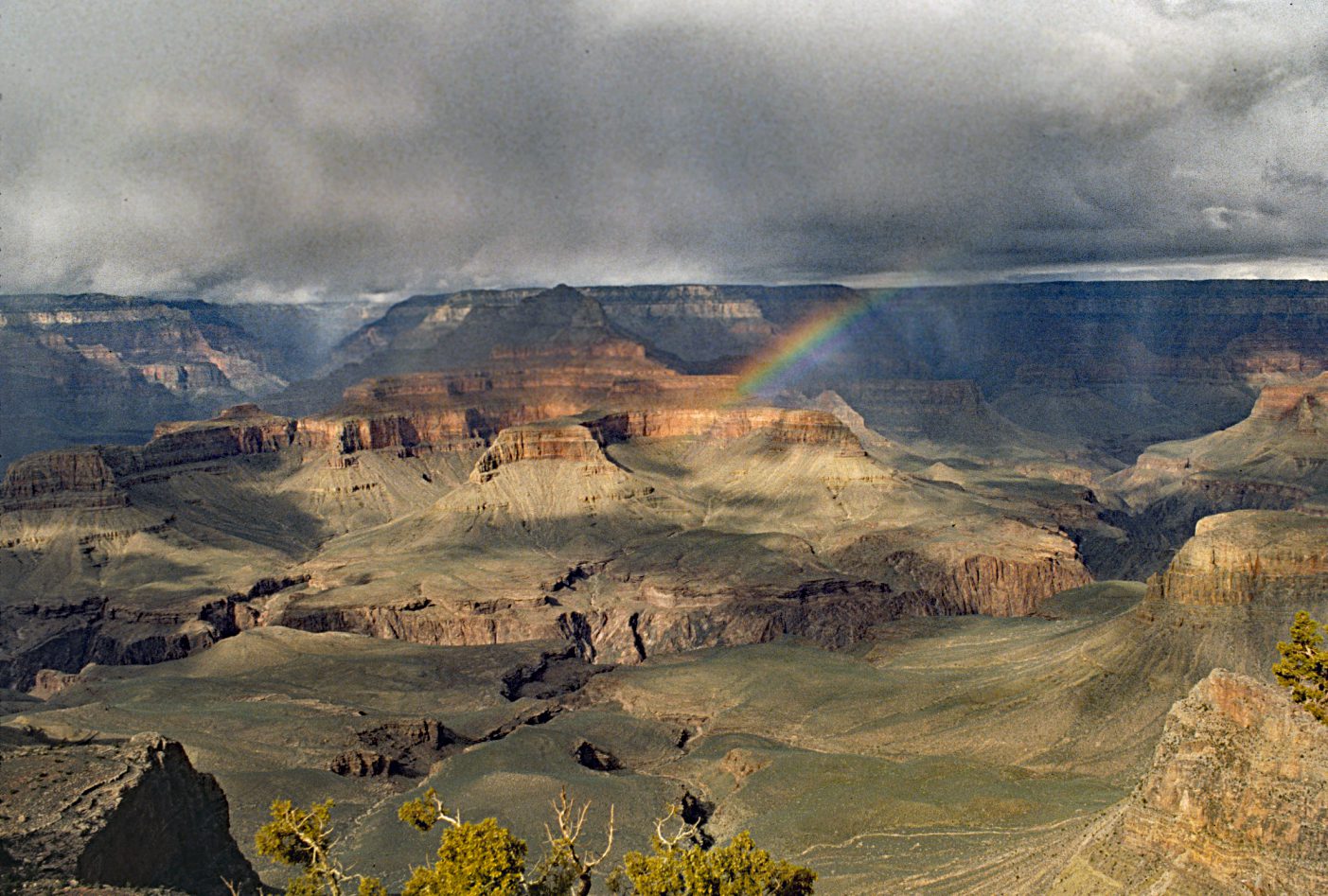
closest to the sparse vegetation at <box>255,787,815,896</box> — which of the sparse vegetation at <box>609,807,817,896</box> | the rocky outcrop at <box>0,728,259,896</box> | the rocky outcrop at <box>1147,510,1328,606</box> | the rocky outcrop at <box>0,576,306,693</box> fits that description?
the sparse vegetation at <box>609,807,817,896</box>

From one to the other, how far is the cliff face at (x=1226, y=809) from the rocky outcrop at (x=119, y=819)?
44304mm

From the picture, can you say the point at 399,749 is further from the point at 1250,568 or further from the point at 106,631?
the point at 106,631

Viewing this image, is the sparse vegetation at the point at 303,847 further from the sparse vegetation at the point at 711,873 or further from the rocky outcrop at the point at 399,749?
the rocky outcrop at the point at 399,749

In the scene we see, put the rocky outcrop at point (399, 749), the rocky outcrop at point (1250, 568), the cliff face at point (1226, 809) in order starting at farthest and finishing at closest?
the rocky outcrop at point (399, 749) < the rocky outcrop at point (1250, 568) < the cliff face at point (1226, 809)

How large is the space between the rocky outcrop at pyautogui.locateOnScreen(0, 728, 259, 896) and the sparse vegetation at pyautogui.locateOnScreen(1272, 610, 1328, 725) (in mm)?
51298

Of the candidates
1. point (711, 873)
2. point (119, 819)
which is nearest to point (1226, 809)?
point (711, 873)

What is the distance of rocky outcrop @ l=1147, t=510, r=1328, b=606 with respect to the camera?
102 metres

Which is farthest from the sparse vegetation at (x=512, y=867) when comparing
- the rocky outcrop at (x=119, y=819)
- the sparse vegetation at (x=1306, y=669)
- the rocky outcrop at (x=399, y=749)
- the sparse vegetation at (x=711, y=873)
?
the rocky outcrop at (x=399, y=749)

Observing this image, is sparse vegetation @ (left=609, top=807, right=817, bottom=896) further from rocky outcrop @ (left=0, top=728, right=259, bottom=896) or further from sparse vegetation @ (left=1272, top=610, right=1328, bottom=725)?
sparse vegetation @ (left=1272, top=610, right=1328, bottom=725)

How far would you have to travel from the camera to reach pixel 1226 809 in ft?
173

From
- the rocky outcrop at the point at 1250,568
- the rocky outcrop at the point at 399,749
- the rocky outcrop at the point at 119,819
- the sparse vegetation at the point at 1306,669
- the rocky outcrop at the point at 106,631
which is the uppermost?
the sparse vegetation at the point at 1306,669

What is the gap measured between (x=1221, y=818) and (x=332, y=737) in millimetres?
84349

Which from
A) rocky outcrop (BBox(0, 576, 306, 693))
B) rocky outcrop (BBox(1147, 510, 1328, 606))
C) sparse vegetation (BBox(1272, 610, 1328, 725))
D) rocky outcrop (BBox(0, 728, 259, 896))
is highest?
sparse vegetation (BBox(1272, 610, 1328, 725))

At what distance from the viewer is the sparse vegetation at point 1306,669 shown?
5169 centimetres
